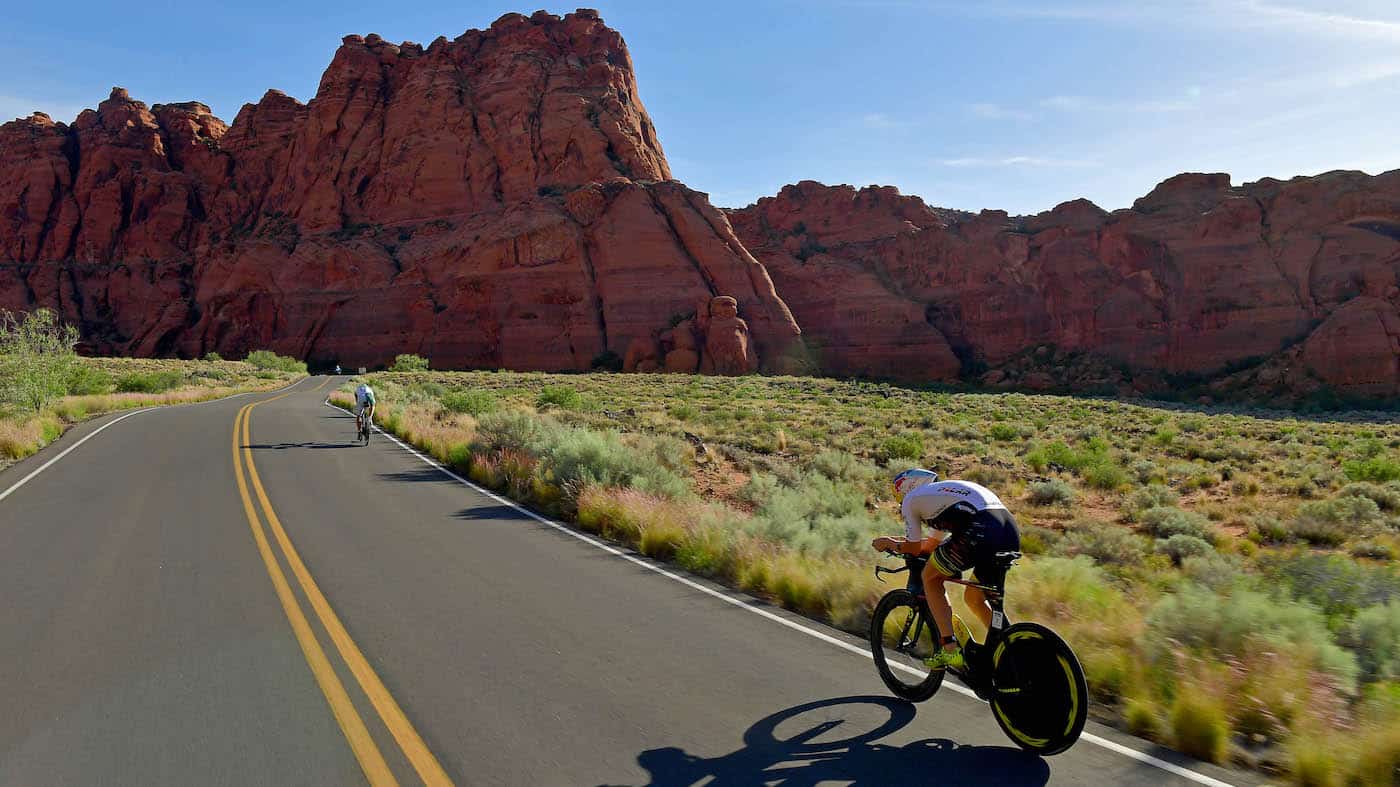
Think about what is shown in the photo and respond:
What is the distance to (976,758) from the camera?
4090mm

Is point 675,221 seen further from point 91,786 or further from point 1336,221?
point 91,786

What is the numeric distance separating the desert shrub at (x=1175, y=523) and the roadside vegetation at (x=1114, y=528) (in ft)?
0.15

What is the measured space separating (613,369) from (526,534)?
204ft

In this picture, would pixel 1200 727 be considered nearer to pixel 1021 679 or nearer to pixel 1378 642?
pixel 1021 679

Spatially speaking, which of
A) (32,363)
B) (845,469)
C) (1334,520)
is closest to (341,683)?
(845,469)

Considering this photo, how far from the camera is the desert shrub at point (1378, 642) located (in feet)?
16.4

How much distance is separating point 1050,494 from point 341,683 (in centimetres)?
1401

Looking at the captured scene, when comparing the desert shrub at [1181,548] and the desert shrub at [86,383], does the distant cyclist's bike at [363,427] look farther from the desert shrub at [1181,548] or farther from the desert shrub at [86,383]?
the desert shrub at [86,383]

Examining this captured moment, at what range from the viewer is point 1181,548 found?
11.4 meters

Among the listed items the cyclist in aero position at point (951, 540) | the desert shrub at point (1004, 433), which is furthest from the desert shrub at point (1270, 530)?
the desert shrub at point (1004, 433)

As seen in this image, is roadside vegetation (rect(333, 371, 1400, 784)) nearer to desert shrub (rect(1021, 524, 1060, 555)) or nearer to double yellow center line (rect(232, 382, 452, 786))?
desert shrub (rect(1021, 524, 1060, 555))

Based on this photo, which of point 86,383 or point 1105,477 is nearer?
point 1105,477

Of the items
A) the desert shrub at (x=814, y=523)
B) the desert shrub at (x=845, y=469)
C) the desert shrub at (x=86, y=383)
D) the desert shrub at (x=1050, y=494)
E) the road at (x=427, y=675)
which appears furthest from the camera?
the desert shrub at (x=86, y=383)

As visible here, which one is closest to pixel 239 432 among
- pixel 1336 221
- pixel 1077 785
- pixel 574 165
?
pixel 1077 785
